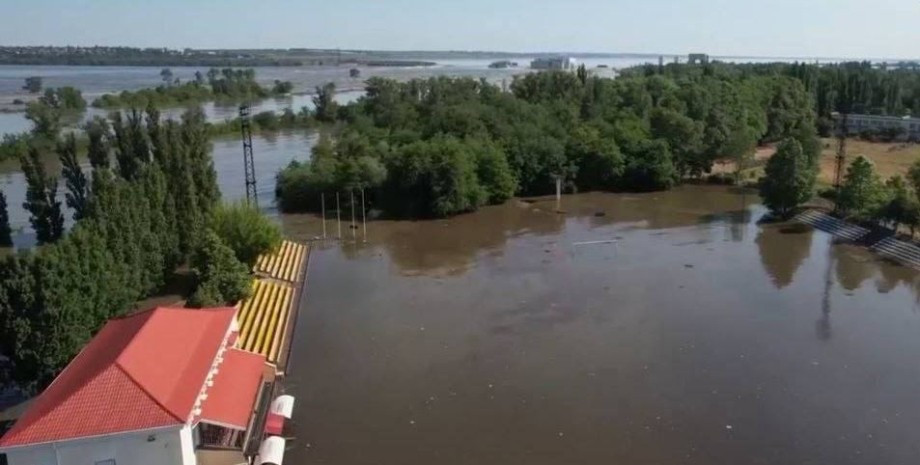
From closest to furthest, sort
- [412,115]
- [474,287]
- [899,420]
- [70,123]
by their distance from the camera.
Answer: [899,420], [474,287], [412,115], [70,123]

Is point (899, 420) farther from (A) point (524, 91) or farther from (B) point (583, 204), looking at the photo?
(A) point (524, 91)

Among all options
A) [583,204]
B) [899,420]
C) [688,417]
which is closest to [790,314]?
[899,420]

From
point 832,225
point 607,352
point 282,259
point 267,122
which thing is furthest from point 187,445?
point 267,122

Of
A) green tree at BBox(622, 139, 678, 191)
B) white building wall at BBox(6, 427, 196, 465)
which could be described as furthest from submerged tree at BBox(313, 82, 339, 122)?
white building wall at BBox(6, 427, 196, 465)

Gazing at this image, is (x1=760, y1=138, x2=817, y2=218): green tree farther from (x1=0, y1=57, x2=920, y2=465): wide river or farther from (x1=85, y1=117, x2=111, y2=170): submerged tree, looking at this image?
(x1=85, y1=117, x2=111, y2=170): submerged tree

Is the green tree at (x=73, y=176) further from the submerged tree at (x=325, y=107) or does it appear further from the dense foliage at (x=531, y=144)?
the submerged tree at (x=325, y=107)

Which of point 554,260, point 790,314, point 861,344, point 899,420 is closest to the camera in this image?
point 899,420

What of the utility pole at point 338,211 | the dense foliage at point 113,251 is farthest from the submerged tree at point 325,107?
the dense foliage at point 113,251
